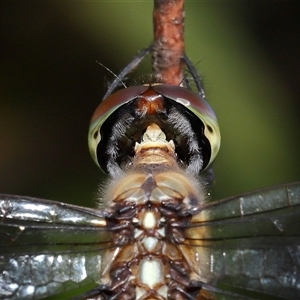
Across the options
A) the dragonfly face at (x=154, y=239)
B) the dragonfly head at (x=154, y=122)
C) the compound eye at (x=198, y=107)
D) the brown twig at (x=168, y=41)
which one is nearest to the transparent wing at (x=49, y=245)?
the dragonfly face at (x=154, y=239)

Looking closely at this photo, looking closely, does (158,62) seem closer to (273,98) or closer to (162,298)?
(162,298)

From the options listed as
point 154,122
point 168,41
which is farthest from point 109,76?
point 154,122

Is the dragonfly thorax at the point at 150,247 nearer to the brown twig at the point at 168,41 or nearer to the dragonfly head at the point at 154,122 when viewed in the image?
the dragonfly head at the point at 154,122

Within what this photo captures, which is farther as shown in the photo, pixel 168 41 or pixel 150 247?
pixel 168 41

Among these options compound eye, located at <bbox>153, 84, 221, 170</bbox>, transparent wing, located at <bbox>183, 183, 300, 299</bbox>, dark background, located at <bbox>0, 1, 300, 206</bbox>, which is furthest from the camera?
dark background, located at <bbox>0, 1, 300, 206</bbox>

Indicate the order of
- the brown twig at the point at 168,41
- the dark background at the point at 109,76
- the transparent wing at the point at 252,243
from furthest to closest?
the dark background at the point at 109,76, the brown twig at the point at 168,41, the transparent wing at the point at 252,243

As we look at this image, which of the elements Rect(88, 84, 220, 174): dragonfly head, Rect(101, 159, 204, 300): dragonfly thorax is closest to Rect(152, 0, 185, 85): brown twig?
Rect(88, 84, 220, 174): dragonfly head

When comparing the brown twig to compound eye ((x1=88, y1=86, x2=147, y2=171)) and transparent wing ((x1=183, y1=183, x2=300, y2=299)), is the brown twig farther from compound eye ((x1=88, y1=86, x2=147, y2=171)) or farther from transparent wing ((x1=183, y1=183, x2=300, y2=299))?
transparent wing ((x1=183, y1=183, x2=300, y2=299))

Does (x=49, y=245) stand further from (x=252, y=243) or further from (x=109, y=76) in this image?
A: (x=109, y=76)
